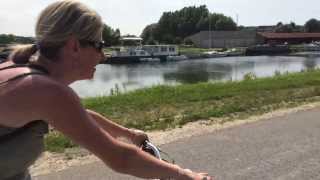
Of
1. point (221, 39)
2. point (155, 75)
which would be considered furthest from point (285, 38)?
point (155, 75)

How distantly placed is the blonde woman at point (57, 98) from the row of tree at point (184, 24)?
4897 inches

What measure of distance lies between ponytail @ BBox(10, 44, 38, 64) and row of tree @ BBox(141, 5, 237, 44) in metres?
124

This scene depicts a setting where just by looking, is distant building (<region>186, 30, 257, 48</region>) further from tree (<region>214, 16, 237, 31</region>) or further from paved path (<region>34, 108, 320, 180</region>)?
paved path (<region>34, 108, 320, 180</region>)

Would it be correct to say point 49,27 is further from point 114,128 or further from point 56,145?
point 56,145

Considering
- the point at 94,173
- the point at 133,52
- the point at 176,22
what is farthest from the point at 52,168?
the point at 176,22

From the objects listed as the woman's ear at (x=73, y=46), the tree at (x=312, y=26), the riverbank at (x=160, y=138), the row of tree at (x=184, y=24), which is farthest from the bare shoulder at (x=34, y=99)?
the tree at (x=312, y=26)

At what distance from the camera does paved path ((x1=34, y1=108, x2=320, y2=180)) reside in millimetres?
5680

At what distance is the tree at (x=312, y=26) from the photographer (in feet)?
503

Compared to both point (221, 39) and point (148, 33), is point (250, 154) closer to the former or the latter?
point (221, 39)

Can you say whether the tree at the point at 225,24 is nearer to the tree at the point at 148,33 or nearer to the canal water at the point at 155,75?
the tree at the point at 148,33

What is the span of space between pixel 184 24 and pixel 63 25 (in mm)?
139688

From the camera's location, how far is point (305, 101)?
11430 millimetres

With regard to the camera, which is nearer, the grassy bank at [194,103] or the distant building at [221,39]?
the grassy bank at [194,103]

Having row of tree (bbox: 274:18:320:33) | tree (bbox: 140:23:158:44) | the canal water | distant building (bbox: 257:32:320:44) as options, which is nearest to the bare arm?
the canal water
